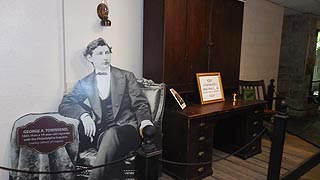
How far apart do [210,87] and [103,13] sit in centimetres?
148

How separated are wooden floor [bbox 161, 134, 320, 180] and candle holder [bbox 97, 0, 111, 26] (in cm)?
167

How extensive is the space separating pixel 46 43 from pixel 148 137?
4.57 ft

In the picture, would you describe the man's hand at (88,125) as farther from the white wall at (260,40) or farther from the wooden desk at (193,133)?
the white wall at (260,40)

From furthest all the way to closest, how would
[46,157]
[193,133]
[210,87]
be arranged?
[210,87] → [193,133] → [46,157]

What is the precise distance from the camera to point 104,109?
88.2 inches

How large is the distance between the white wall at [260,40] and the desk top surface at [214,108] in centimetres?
Result: 115

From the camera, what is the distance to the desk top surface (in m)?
2.46

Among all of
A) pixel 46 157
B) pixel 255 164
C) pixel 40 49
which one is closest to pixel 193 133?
pixel 255 164

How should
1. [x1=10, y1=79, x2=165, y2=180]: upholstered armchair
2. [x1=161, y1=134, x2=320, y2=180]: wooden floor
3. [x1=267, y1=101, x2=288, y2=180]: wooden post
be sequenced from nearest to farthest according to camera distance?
[x1=10, y1=79, x2=165, y2=180]: upholstered armchair → [x1=267, y1=101, x2=288, y2=180]: wooden post → [x1=161, y1=134, x2=320, y2=180]: wooden floor

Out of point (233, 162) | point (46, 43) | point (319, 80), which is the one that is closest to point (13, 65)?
point (46, 43)

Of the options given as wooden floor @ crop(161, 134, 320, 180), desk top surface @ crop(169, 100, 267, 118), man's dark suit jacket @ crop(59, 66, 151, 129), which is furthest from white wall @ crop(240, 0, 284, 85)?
man's dark suit jacket @ crop(59, 66, 151, 129)

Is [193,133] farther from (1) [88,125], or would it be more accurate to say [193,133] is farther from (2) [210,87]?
(1) [88,125]

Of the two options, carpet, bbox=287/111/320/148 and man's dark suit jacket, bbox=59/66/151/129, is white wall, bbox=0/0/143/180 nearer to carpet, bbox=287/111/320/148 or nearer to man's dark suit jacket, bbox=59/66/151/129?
man's dark suit jacket, bbox=59/66/151/129

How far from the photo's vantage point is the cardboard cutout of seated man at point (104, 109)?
7.09 feet
